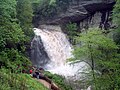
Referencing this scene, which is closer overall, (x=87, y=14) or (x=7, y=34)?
(x=7, y=34)

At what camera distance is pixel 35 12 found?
32219 mm

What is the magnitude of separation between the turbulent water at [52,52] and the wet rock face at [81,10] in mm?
2720

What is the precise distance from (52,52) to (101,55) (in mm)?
12957

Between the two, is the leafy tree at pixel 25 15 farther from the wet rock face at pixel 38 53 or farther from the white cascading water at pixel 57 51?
the white cascading water at pixel 57 51

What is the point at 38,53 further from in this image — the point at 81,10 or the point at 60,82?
the point at 81,10

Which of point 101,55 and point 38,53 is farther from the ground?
point 101,55

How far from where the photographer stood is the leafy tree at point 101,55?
14188mm

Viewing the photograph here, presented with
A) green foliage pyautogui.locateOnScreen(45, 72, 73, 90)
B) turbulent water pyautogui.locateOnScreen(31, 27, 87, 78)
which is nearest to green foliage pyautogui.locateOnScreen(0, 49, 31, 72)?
green foliage pyautogui.locateOnScreen(45, 72, 73, 90)

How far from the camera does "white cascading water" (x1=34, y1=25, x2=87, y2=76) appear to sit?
25531mm

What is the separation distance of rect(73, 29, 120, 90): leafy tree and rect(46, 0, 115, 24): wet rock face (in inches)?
646

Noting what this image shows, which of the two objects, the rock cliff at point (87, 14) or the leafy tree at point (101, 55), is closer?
the leafy tree at point (101, 55)

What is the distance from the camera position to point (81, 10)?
31203 mm

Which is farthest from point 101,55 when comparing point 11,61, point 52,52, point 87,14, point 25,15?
point 87,14

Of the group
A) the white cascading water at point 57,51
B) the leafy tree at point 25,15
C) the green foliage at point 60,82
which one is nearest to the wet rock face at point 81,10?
the white cascading water at point 57,51
